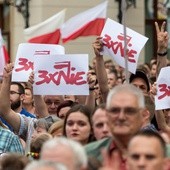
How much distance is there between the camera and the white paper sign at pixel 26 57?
13.2m

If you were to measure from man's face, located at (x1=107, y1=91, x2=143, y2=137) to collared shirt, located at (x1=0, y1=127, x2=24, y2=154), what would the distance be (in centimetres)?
286

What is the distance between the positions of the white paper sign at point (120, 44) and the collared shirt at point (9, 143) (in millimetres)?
1826

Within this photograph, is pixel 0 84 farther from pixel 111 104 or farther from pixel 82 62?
pixel 111 104

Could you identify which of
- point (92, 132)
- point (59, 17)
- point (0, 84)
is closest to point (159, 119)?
point (92, 132)

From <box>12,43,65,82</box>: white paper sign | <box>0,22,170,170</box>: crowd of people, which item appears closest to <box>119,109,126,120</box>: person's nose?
<box>0,22,170,170</box>: crowd of people

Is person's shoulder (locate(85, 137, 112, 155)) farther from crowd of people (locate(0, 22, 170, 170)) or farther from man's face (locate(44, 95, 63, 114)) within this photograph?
man's face (locate(44, 95, 63, 114))

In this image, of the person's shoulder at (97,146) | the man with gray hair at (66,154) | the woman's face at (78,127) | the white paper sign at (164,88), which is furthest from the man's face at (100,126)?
the white paper sign at (164,88)

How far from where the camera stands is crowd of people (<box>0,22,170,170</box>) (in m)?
7.12

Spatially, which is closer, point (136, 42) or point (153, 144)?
point (153, 144)

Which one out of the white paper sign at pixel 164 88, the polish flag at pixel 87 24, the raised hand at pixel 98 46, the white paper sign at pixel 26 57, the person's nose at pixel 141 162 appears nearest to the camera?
the person's nose at pixel 141 162

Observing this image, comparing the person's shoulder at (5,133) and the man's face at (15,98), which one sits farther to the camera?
the man's face at (15,98)

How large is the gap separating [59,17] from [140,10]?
22.1 feet

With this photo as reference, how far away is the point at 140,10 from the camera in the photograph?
84.8 ft

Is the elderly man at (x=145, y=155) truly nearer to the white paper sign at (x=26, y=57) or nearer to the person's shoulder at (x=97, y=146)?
the person's shoulder at (x=97, y=146)
